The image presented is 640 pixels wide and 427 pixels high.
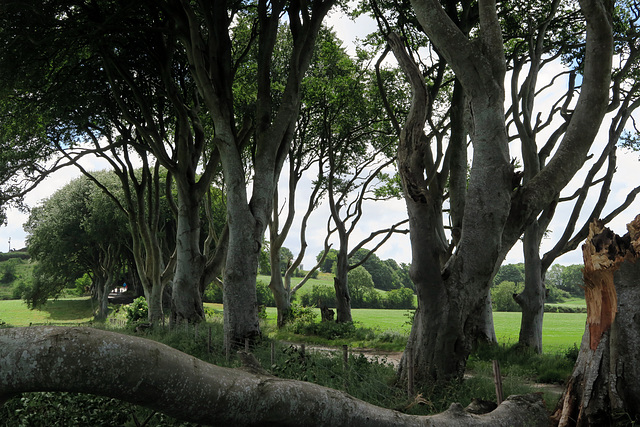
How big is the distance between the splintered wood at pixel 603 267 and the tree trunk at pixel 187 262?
40.3 ft

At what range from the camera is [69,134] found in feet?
61.4

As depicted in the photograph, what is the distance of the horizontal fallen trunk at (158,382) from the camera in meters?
2.54

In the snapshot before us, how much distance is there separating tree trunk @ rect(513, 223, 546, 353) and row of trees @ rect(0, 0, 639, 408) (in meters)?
0.05

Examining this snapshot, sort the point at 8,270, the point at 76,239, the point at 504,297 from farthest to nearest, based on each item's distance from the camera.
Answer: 1. the point at 8,270
2. the point at 504,297
3. the point at 76,239

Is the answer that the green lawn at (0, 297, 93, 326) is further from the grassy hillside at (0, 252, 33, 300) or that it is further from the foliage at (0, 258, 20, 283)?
the foliage at (0, 258, 20, 283)

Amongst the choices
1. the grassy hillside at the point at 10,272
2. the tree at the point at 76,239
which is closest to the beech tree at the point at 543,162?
the tree at the point at 76,239

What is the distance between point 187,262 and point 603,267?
498 inches

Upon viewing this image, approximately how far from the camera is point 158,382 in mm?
2855

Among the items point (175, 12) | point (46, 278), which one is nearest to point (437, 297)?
point (175, 12)

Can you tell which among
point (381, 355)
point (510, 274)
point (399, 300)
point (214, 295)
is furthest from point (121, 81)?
point (510, 274)

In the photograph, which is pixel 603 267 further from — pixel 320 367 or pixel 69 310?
pixel 69 310

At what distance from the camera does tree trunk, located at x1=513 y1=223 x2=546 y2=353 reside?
12.7 m

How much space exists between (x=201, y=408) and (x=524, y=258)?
1210 cm

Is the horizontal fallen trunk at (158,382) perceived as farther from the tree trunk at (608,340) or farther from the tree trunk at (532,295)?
the tree trunk at (532,295)
